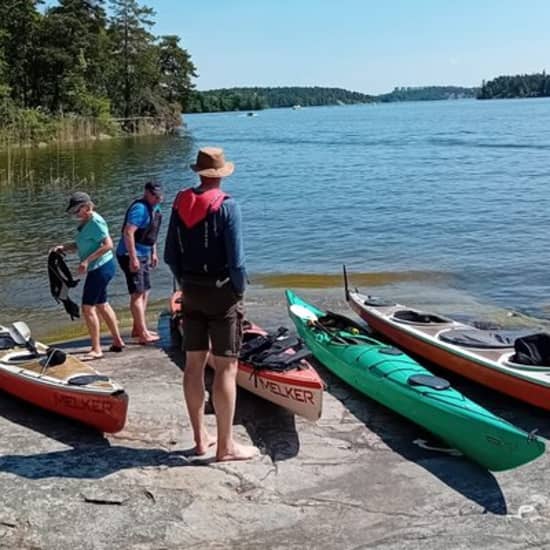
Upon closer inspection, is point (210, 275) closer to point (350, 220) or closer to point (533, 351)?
point (533, 351)

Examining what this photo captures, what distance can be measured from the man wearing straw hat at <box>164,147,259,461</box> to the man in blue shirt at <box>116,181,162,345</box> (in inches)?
107

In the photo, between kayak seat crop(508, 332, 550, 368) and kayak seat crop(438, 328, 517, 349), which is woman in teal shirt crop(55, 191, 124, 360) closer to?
kayak seat crop(438, 328, 517, 349)

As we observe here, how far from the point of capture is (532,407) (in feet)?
21.0

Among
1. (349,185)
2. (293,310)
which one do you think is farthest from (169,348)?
(349,185)

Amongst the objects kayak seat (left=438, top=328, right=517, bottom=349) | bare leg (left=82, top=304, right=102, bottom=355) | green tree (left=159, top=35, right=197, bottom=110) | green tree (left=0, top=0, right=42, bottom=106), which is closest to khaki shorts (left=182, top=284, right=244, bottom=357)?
bare leg (left=82, top=304, right=102, bottom=355)

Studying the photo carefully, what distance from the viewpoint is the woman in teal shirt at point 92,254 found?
6891mm

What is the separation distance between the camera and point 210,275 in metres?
4.75

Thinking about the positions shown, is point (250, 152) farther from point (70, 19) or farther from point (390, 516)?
point (390, 516)

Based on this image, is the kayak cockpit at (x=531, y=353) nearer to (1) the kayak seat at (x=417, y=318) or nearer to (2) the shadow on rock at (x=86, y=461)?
(1) the kayak seat at (x=417, y=318)

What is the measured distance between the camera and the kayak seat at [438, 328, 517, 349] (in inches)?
283

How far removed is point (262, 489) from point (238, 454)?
0.42 metres

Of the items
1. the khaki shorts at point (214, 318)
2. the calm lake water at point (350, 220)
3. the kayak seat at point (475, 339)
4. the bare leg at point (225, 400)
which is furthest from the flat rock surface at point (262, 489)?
the calm lake water at point (350, 220)

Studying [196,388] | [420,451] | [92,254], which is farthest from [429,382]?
[92,254]

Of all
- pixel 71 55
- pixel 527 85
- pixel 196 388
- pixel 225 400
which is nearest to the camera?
pixel 225 400
